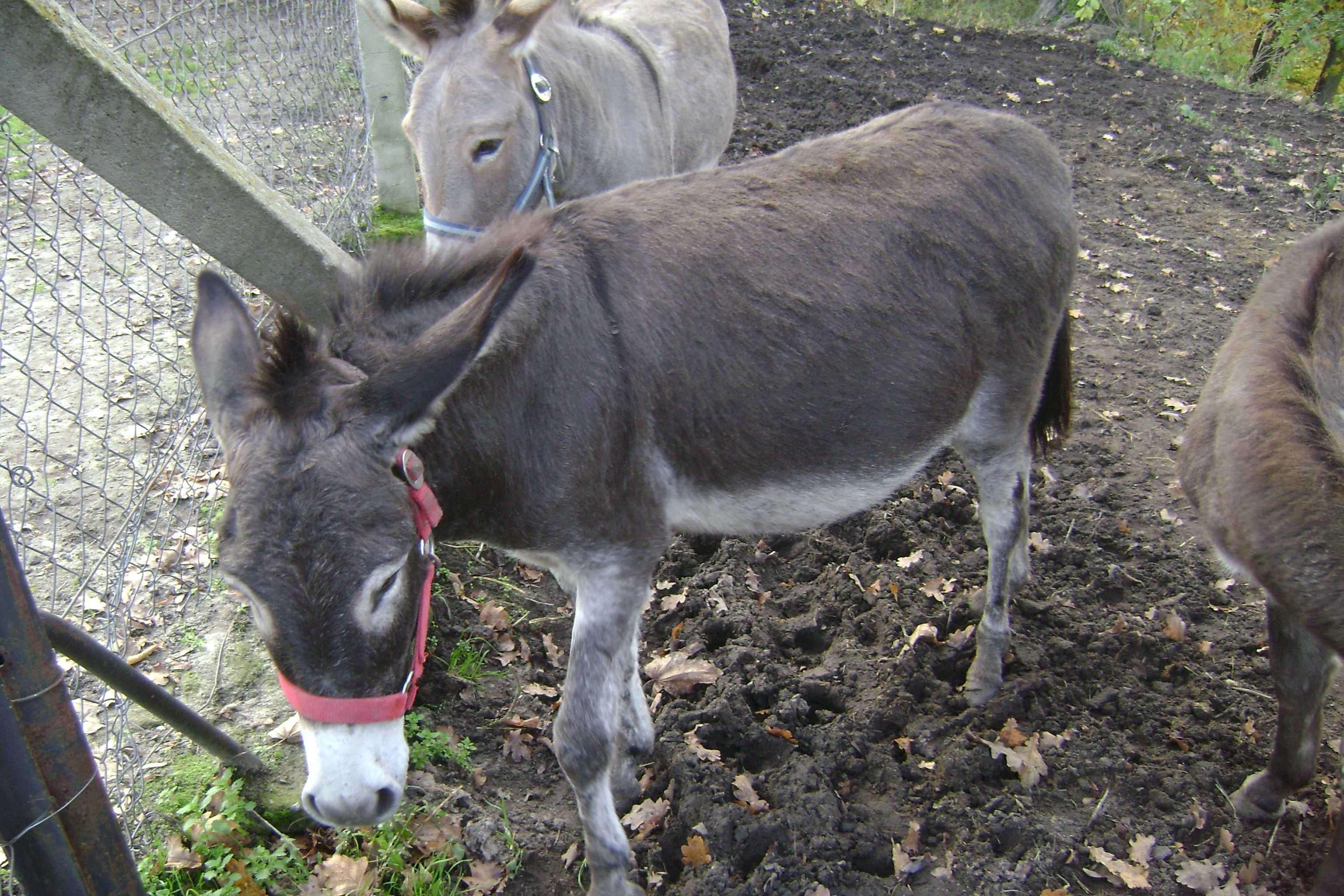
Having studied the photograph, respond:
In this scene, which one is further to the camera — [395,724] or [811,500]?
[811,500]

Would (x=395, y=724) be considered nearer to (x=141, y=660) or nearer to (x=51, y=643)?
(x=51, y=643)

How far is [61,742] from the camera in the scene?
1.92m

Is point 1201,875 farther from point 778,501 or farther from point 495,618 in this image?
point 495,618

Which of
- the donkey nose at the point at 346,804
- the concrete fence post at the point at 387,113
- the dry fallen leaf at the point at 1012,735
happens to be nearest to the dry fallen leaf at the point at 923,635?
the dry fallen leaf at the point at 1012,735

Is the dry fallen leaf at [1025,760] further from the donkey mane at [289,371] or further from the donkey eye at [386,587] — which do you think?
the donkey mane at [289,371]

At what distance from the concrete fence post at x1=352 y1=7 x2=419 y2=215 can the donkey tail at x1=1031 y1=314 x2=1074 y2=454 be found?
13.4ft

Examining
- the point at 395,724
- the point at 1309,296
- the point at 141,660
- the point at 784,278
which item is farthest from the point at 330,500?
the point at 1309,296

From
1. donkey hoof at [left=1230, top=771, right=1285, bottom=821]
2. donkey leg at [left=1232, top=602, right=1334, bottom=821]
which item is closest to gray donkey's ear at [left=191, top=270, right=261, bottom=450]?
donkey leg at [left=1232, top=602, right=1334, bottom=821]

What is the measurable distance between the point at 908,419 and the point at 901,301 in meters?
0.41

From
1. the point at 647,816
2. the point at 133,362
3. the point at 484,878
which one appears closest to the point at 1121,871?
the point at 647,816

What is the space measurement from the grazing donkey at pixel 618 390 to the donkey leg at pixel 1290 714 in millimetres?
1123

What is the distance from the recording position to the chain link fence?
3135 millimetres

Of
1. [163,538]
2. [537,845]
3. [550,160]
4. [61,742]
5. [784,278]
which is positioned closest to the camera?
[61,742]

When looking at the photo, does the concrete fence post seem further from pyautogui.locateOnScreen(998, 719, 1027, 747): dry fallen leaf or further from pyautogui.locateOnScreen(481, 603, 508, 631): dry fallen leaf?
pyautogui.locateOnScreen(998, 719, 1027, 747): dry fallen leaf
